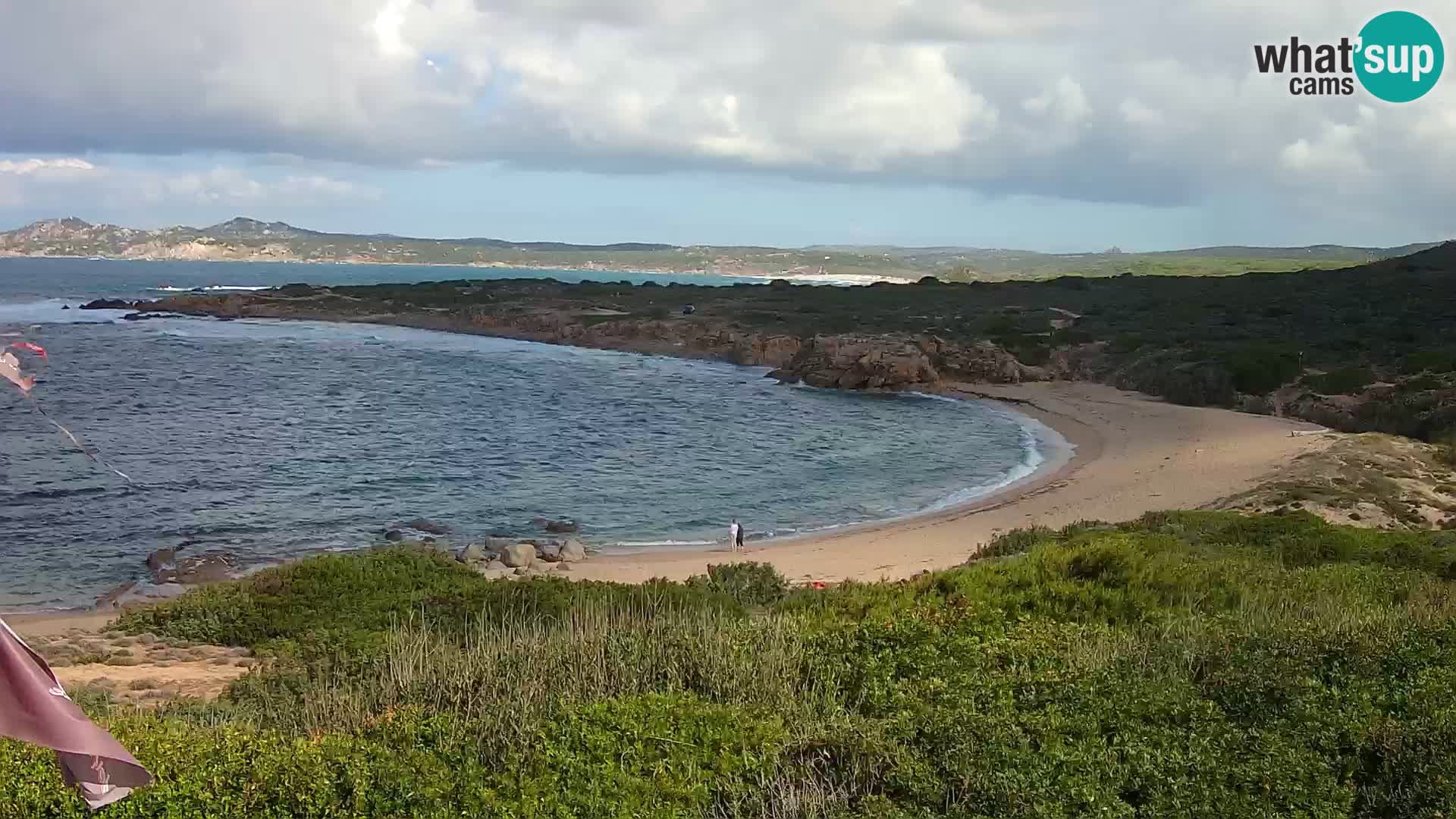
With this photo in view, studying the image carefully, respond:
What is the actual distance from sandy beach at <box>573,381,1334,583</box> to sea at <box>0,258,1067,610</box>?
126 centimetres

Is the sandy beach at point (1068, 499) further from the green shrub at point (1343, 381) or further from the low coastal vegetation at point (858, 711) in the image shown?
the low coastal vegetation at point (858, 711)

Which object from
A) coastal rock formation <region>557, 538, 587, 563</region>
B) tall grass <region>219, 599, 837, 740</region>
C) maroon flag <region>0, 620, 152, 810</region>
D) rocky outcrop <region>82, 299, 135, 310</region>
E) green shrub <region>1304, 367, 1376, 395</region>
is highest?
rocky outcrop <region>82, 299, 135, 310</region>

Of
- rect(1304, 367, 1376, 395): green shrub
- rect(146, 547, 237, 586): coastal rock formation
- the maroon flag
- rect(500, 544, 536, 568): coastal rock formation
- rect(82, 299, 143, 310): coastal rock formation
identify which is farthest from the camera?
rect(82, 299, 143, 310): coastal rock formation

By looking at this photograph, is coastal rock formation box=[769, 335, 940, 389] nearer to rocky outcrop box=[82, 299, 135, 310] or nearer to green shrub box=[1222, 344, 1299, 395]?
green shrub box=[1222, 344, 1299, 395]

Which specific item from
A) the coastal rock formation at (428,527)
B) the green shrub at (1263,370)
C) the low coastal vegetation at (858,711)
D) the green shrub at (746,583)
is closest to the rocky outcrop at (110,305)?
the coastal rock formation at (428,527)

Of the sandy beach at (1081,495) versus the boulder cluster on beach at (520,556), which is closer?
the boulder cluster on beach at (520,556)

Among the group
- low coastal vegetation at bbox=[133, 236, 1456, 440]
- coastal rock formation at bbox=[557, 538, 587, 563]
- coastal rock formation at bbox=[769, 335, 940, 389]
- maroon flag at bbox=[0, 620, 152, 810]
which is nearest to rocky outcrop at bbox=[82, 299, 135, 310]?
low coastal vegetation at bbox=[133, 236, 1456, 440]

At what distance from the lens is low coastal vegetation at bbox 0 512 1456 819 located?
16.8 ft

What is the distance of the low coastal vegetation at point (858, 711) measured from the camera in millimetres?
5113

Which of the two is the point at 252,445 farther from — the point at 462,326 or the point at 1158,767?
the point at 462,326

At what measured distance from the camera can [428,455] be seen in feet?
88.7

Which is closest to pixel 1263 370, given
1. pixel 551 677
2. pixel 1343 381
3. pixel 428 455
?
pixel 1343 381

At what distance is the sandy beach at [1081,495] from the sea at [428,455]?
1257mm

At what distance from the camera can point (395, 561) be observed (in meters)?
13.2
